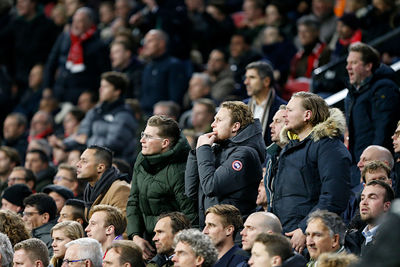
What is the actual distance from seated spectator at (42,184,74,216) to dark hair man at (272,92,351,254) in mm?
3308

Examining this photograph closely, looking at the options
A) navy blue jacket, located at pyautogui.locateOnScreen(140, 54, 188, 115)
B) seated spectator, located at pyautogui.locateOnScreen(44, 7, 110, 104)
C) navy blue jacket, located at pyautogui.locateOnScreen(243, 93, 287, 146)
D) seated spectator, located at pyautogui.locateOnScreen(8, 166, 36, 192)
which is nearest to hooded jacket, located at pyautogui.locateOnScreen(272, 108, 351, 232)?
navy blue jacket, located at pyautogui.locateOnScreen(243, 93, 287, 146)

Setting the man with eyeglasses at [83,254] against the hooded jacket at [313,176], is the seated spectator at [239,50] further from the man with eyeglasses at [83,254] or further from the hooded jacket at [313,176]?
the man with eyeglasses at [83,254]

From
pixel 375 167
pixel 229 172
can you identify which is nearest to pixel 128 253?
pixel 229 172

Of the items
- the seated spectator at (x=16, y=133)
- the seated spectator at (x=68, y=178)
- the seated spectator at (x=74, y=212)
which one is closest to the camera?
the seated spectator at (x=74, y=212)

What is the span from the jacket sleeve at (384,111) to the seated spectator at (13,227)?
3.64 m

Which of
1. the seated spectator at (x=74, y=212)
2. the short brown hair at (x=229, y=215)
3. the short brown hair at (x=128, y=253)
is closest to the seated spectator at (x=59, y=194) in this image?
the seated spectator at (x=74, y=212)

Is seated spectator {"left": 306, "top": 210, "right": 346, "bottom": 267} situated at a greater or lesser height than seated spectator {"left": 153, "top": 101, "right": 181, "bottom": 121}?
greater

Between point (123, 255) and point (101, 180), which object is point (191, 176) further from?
point (101, 180)

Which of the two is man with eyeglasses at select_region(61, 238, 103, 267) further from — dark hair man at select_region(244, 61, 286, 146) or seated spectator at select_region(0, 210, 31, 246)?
dark hair man at select_region(244, 61, 286, 146)

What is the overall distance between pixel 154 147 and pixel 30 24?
943 cm

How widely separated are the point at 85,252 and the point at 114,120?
14.5ft

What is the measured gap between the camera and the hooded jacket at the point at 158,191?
742cm

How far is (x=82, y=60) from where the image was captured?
1430cm

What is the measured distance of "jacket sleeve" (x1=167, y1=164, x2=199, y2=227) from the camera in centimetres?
736
